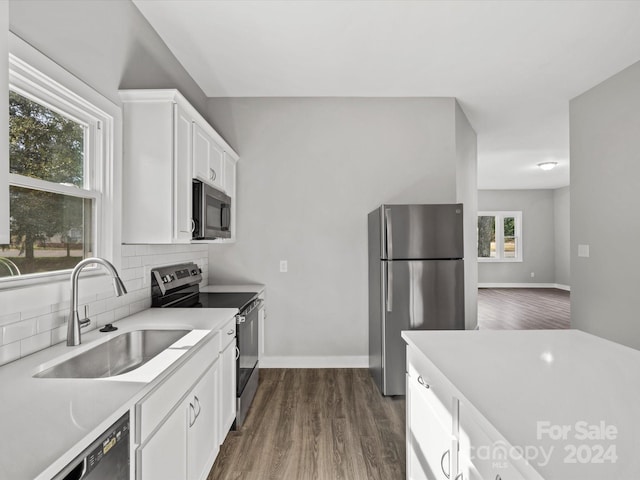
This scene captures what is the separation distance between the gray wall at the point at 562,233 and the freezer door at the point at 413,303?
7.96m

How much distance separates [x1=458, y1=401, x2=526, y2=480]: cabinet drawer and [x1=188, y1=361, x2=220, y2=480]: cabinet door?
1104 millimetres

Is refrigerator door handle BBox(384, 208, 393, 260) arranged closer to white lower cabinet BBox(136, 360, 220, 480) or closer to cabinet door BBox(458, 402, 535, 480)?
white lower cabinet BBox(136, 360, 220, 480)

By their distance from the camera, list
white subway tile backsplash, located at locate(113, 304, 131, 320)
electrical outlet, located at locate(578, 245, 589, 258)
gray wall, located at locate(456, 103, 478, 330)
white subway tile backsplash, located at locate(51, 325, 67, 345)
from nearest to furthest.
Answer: white subway tile backsplash, located at locate(51, 325, 67, 345) → white subway tile backsplash, located at locate(113, 304, 131, 320) → electrical outlet, located at locate(578, 245, 589, 258) → gray wall, located at locate(456, 103, 478, 330)

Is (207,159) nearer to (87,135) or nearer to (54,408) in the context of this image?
(87,135)

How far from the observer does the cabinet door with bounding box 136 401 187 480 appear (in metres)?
1.12

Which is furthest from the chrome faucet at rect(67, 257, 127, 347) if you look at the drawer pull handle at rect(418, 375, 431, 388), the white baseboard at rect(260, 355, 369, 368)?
the white baseboard at rect(260, 355, 369, 368)

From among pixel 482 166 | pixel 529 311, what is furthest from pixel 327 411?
pixel 482 166

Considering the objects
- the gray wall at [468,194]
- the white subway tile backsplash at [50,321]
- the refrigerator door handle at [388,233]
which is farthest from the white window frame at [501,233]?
the white subway tile backsplash at [50,321]

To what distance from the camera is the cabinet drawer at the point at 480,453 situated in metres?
0.78

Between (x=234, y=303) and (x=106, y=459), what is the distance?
1581mm

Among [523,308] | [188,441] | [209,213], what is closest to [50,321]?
[188,441]

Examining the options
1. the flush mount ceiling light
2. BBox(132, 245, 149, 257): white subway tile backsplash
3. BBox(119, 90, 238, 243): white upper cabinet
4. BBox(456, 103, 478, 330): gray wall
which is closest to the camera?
BBox(119, 90, 238, 243): white upper cabinet

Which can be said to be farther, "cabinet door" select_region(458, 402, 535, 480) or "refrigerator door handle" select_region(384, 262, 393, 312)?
"refrigerator door handle" select_region(384, 262, 393, 312)

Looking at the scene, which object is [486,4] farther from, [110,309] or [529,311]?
[529,311]
